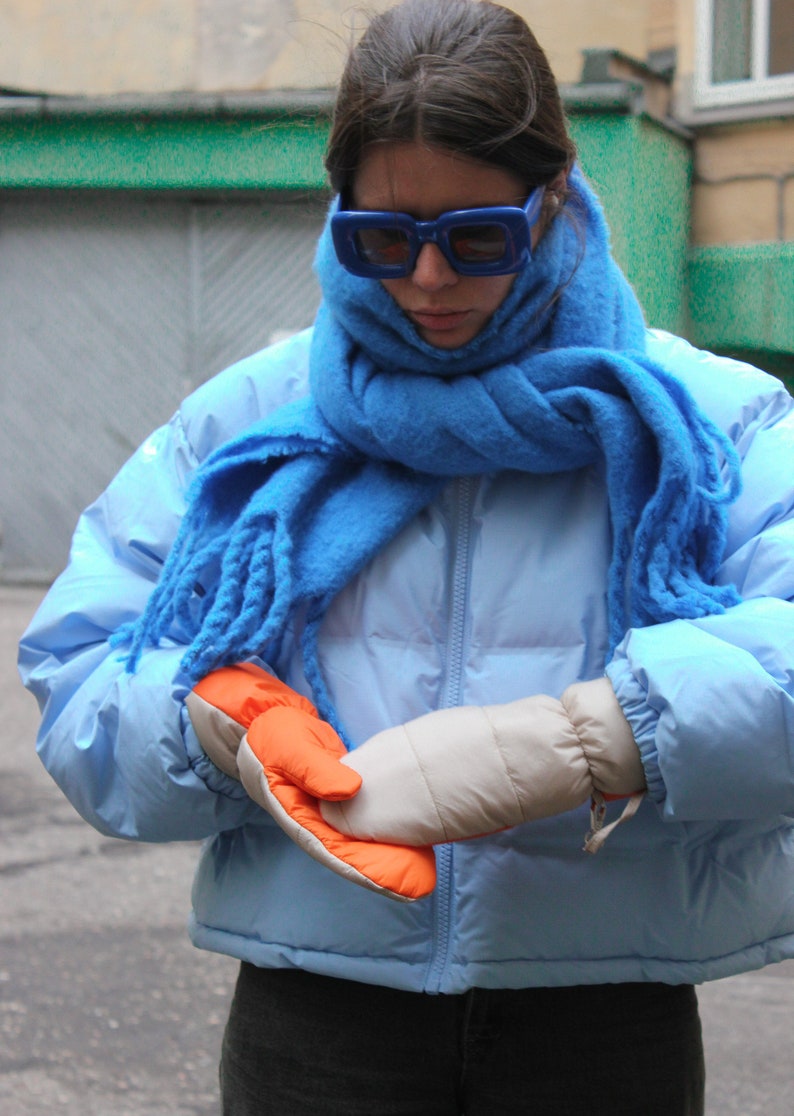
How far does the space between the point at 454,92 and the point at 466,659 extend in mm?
644

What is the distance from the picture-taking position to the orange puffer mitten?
1464 mm

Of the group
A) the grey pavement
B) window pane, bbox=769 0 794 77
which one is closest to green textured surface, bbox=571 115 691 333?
window pane, bbox=769 0 794 77

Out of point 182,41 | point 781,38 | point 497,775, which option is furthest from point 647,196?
point 497,775

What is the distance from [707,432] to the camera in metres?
1.61

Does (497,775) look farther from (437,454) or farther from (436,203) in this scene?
(436,203)

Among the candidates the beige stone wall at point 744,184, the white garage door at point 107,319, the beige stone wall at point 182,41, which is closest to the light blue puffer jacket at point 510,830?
the beige stone wall at point 744,184

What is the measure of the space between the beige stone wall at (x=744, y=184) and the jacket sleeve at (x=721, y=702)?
6484 millimetres

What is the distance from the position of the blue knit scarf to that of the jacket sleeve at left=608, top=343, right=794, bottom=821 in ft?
0.18

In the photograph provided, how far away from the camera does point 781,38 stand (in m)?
7.52

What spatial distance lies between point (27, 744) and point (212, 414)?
4.52m

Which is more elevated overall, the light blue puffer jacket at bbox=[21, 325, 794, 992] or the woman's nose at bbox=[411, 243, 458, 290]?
the woman's nose at bbox=[411, 243, 458, 290]

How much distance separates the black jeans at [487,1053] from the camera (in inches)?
66.2

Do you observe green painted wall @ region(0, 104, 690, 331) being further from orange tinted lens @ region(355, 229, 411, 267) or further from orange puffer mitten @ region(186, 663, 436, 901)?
orange puffer mitten @ region(186, 663, 436, 901)

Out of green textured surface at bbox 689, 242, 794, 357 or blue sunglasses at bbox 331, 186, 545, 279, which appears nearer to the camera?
blue sunglasses at bbox 331, 186, 545, 279
